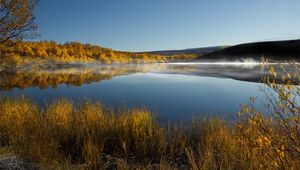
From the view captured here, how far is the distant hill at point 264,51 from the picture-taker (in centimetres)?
7288

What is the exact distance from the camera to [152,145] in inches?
191

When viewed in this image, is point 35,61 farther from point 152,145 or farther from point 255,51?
point 255,51

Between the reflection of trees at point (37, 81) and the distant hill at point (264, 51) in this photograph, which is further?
the distant hill at point (264, 51)

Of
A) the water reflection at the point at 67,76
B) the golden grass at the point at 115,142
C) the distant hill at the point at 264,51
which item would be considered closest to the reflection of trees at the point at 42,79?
the water reflection at the point at 67,76

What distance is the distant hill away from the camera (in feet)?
239

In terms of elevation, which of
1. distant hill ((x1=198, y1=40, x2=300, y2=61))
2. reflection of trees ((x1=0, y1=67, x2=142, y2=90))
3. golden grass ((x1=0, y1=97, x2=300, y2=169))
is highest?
distant hill ((x1=198, y1=40, x2=300, y2=61))

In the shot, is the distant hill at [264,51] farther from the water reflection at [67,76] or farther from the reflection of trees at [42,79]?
the reflection of trees at [42,79]

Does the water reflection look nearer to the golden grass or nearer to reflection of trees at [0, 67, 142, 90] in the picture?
reflection of trees at [0, 67, 142, 90]

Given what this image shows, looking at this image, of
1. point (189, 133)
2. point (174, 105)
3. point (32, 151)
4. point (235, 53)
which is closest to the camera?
point (32, 151)

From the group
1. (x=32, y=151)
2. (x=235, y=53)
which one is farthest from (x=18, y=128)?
(x=235, y=53)

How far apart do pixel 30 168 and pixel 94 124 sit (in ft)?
7.04

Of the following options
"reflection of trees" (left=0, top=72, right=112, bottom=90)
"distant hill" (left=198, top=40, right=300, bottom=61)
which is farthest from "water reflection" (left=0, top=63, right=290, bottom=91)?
"distant hill" (left=198, top=40, right=300, bottom=61)

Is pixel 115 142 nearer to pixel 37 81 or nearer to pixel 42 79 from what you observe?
pixel 37 81

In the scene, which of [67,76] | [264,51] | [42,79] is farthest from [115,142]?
[264,51]
